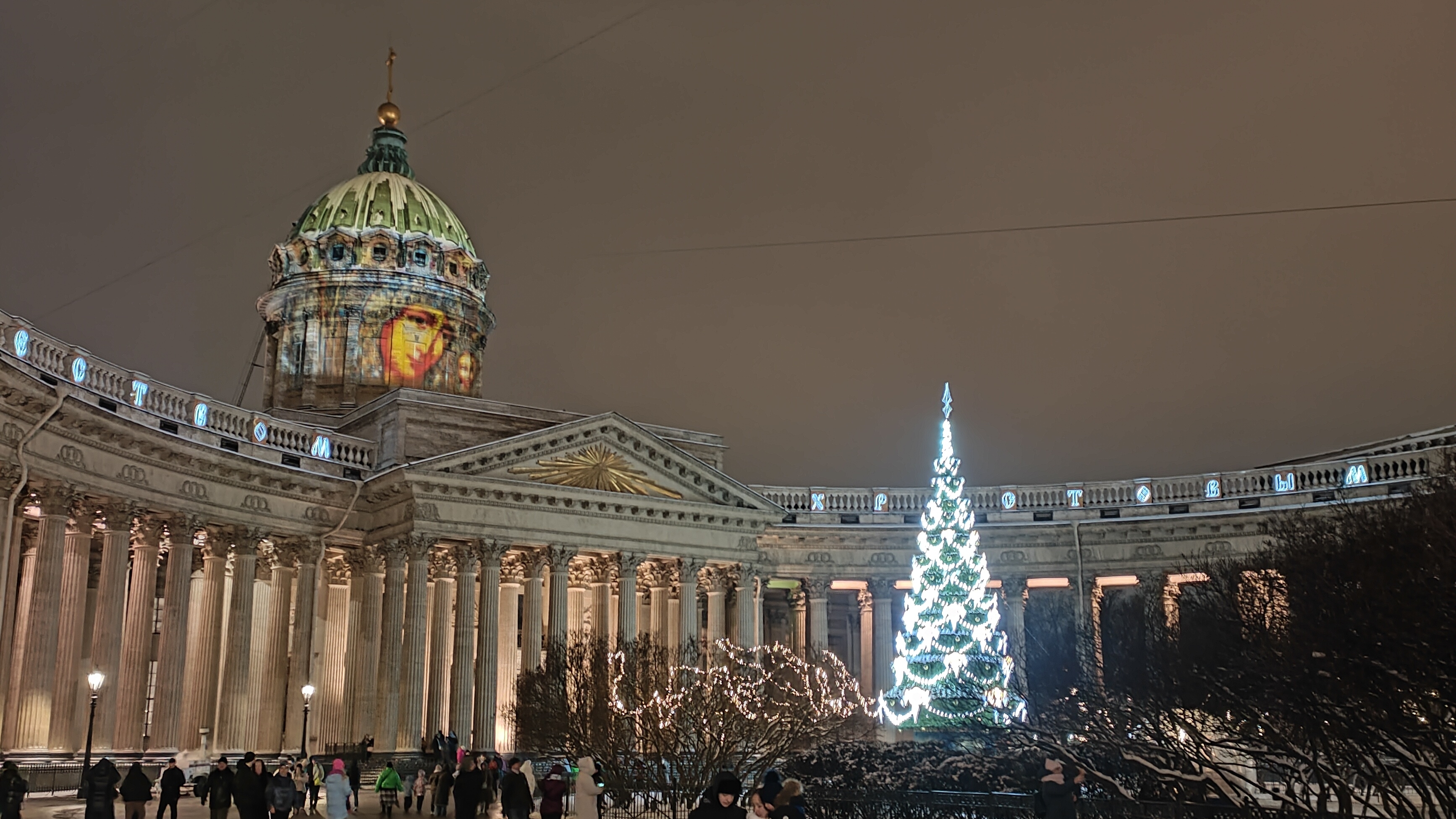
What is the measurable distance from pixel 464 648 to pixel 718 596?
1137cm

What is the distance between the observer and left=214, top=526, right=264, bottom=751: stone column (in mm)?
47312

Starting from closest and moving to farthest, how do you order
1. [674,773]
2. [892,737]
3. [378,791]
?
[674,773] < [378,791] < [892,737]

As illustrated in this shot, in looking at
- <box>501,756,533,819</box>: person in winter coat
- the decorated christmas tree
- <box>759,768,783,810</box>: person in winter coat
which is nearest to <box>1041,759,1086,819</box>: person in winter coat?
<box>759,768,783,810</box>: person in winter coat

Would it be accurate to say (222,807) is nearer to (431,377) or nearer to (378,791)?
(378,791)

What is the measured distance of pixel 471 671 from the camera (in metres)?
52.8

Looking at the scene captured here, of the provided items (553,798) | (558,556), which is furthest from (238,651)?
(553,798)

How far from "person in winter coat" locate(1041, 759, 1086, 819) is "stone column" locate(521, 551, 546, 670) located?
33282 millimetres

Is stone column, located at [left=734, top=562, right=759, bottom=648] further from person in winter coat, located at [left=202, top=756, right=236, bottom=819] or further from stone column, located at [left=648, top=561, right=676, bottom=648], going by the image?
person in winter coat, located at [left=202, top=756, right=236, bottom=819]

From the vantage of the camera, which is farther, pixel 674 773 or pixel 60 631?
pixel 60 631

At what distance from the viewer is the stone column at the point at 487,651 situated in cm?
5188

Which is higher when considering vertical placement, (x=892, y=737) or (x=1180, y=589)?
(x=1180, y=589)

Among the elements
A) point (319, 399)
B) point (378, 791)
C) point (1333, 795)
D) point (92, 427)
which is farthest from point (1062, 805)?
point (319, 399)

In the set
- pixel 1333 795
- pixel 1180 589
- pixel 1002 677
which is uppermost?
pixel 1180 589

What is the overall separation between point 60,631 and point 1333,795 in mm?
33427
